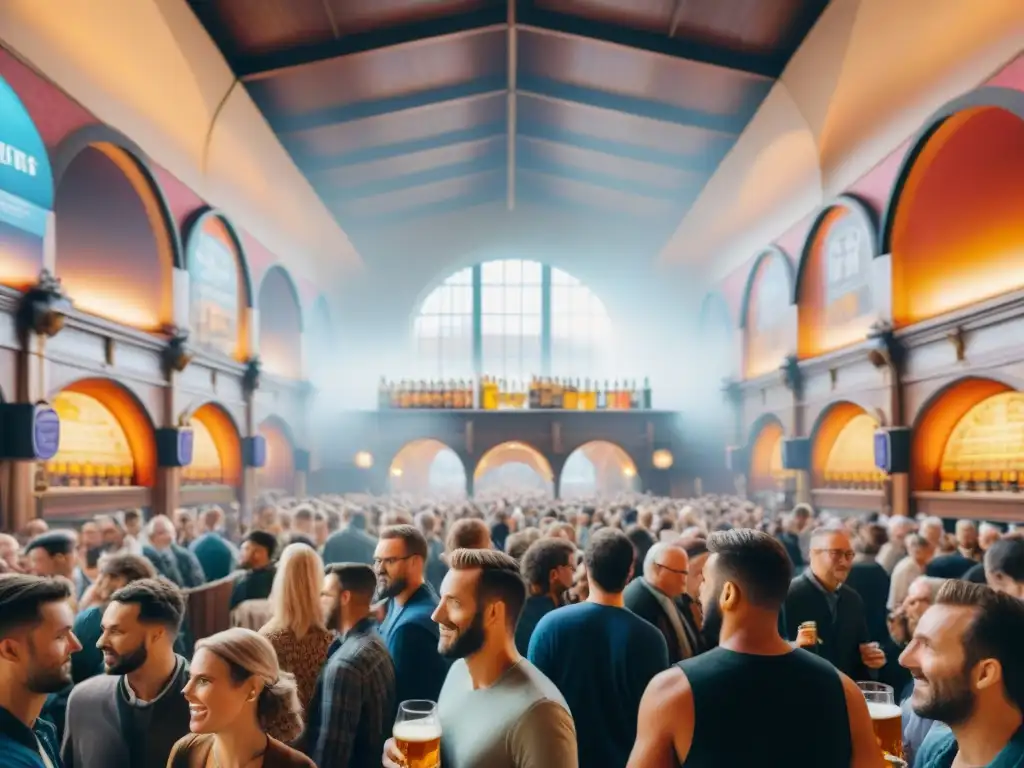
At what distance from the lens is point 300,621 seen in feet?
14.1

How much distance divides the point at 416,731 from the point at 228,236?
15176 mm

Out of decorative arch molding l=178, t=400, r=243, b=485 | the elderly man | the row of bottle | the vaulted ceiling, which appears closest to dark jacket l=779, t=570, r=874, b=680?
the elderly man

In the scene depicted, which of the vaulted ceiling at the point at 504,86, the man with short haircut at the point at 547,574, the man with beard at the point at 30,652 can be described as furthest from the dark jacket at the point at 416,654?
the vaulted ceiling at the point at 504,86

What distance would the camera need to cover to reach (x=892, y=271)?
12617 millimetres

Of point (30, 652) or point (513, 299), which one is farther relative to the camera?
point (513, 299)

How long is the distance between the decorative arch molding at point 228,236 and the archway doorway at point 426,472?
12.8m

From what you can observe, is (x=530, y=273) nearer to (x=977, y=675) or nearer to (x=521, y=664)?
(x=521, y=664)

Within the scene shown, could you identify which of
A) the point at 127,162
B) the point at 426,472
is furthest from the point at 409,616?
the point at 426,472

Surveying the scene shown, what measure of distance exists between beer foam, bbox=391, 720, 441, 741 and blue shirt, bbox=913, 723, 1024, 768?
4.90ft

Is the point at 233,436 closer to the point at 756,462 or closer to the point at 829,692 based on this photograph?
the point at 756,462

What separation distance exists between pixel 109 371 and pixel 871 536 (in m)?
9.78

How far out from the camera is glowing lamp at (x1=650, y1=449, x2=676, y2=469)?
72.6ft

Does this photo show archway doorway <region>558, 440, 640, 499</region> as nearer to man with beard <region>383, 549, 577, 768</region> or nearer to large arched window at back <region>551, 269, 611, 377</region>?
large arched window at back <region>551, 269, 611, 377</region>

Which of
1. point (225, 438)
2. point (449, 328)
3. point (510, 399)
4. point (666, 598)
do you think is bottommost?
point (666, 598)
